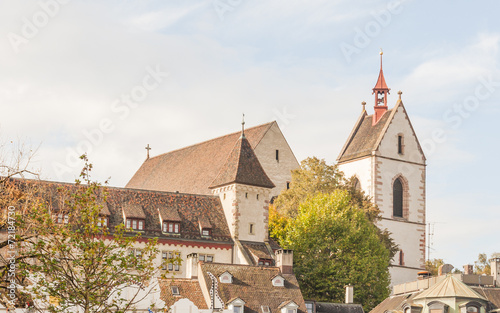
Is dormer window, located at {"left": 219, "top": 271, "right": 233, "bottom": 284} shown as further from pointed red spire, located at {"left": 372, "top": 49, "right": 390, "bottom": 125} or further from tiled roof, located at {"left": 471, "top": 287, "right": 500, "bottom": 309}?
pointed red spire, located at {"left": 372, "top": 49, "right": 390, "bottom": 125}

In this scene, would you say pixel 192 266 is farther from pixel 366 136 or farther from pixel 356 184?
pixel 366 136

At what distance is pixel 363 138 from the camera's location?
8481 centimetres

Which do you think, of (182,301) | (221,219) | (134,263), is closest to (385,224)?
(221,219)

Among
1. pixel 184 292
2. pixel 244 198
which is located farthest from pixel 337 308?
pixel 244 198

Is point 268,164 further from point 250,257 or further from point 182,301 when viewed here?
point 182,301

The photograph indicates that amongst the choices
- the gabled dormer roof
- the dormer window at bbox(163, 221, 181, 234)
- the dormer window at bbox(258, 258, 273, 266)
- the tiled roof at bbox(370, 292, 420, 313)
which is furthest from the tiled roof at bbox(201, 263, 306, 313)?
the gabled dormer roof

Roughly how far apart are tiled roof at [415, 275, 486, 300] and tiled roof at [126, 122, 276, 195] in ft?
94.6

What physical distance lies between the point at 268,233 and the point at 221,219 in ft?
11.9

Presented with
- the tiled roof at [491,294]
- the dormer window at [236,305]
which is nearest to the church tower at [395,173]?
the dormer window at [236,305]

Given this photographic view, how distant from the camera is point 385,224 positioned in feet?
263

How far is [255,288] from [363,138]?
1371 inches

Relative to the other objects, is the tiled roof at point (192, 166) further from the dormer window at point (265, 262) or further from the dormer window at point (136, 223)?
the dormer window at point (265, 262)

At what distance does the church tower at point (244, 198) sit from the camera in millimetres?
62344

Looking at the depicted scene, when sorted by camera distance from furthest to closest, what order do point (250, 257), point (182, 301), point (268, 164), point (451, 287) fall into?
point (268, 164) → point (250, 257) → point (182, 301) → point (451, 287)
